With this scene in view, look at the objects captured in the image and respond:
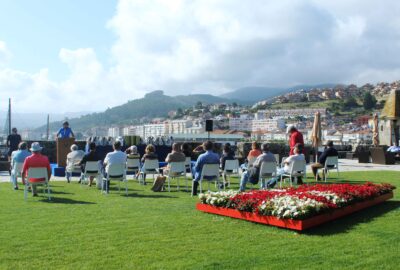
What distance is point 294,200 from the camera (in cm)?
682

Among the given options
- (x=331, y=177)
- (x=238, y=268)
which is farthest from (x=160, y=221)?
(x=331, y=177)

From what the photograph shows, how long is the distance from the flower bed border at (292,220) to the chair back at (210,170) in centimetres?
237

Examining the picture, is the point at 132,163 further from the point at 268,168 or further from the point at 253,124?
the point at 253,124

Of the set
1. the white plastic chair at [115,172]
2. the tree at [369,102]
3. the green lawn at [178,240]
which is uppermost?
the tree at [369,102]

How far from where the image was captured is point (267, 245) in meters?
5.70

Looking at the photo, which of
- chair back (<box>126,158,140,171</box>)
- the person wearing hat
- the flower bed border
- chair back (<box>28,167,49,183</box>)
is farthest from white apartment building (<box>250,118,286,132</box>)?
the flower bed border

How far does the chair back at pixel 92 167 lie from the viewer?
11383 mm

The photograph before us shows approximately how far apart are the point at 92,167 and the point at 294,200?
19.9 ft

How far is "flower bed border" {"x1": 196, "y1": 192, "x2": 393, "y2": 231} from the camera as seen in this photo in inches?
249

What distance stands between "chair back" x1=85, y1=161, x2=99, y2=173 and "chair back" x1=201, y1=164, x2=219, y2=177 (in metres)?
2.78

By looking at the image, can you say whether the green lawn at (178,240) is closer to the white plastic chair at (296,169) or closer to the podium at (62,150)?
the white plastic chair at (296,169)

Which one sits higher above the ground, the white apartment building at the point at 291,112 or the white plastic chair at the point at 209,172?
the white apartment building at the point at 291,112

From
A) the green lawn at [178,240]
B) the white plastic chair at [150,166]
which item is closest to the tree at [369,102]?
the white plastic chair at [150,166]

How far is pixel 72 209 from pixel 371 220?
16.2 feet
